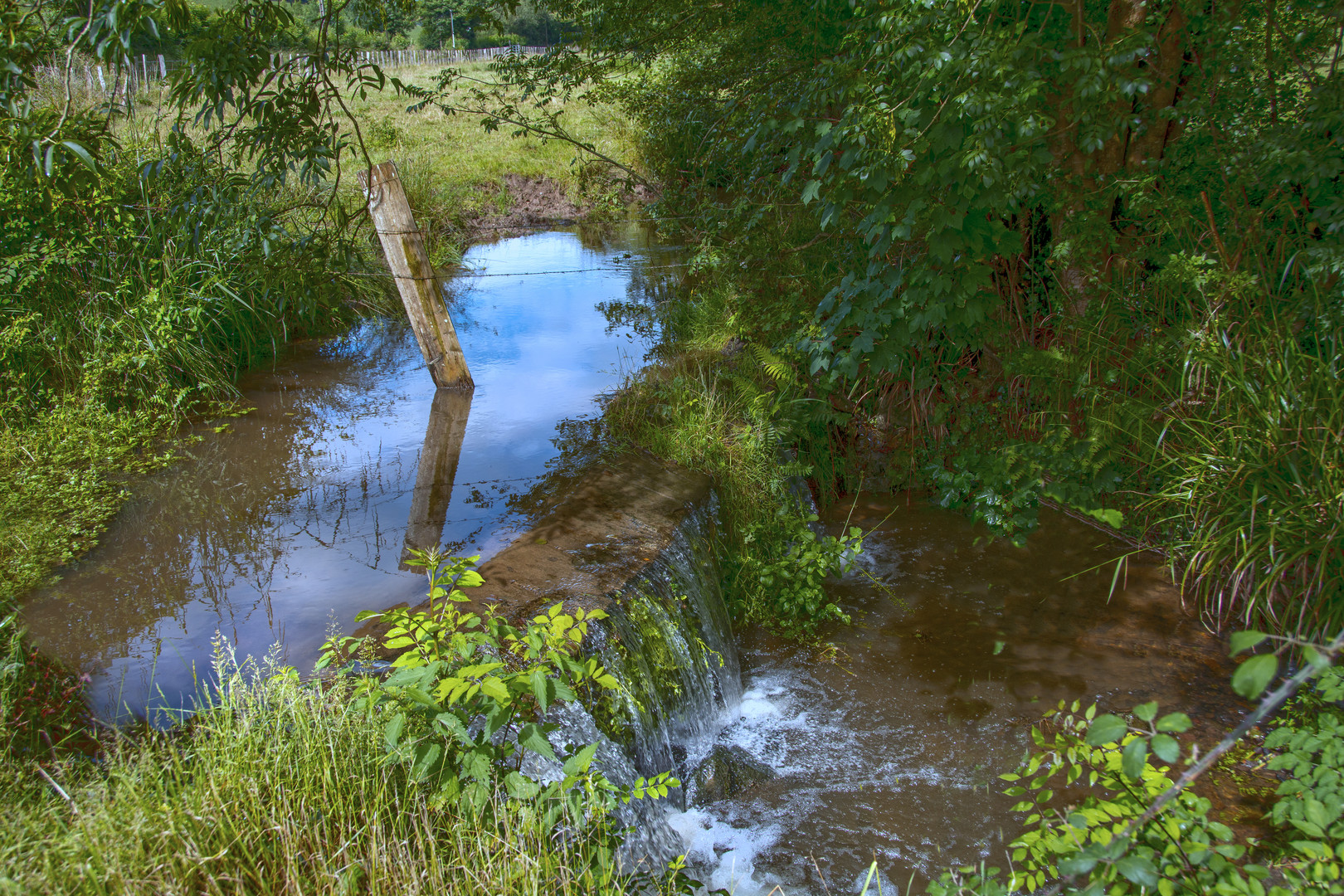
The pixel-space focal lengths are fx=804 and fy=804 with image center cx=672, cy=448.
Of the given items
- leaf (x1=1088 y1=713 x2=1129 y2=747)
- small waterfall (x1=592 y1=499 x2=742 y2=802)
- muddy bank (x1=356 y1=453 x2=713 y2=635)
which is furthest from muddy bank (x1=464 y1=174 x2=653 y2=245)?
leaf (x1=1088 y1=713 x2=1129 y2=747)

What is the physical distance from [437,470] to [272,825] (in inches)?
137

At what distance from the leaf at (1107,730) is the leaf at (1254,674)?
1.11 feet

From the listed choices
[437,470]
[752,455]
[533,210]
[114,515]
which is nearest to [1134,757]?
[752,455]

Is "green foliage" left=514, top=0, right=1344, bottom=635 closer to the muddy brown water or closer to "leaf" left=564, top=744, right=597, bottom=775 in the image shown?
the muddy brown water

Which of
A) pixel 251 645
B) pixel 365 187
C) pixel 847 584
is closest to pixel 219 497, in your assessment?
pixel 251 645

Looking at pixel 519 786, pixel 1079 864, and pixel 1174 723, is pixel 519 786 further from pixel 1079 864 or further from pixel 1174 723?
pixel 1174 723

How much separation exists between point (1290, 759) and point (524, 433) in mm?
4778

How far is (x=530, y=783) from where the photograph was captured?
7.72 feet

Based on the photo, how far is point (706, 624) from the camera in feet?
14.4

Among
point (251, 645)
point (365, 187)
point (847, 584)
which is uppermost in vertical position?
point (365, 187)

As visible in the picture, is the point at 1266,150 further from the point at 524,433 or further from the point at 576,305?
the point at 576,305

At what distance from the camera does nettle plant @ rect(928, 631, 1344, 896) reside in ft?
5.09

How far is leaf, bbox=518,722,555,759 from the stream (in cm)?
98

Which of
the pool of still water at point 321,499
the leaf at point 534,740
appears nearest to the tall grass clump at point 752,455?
the pool of still water at point 321,499
